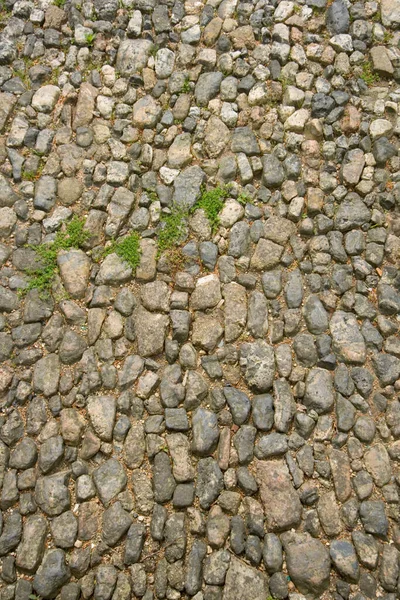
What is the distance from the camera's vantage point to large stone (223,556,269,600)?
3.21m

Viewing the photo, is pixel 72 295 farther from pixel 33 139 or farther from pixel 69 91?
pixel 69 91

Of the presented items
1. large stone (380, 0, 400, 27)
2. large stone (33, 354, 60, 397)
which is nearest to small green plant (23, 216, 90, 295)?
large stone (33, 354, 60, 397)

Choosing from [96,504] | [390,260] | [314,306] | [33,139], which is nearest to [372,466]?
[314,306]

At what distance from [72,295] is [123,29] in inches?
112

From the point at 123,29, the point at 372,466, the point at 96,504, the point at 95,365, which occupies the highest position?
the point at 123,29

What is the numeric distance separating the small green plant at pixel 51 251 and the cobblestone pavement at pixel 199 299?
0.06 ft

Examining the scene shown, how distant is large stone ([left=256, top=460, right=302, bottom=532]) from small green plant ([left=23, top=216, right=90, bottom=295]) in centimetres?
218

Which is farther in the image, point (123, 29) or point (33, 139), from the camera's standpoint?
point (123, 29)

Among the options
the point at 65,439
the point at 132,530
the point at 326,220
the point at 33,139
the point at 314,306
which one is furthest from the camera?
the point at 33,139

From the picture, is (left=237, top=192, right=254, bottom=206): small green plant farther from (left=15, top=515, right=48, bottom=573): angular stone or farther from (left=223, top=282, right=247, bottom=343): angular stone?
(left=15, top=515, right=48, bottom=573): angular stone

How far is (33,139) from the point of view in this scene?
188 inches

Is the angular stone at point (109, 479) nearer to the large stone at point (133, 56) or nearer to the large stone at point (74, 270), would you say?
the large stone at point (74, 270)

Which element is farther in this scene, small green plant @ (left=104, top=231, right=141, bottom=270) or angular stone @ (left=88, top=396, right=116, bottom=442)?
small green plant @ (left=104, top=231, right=141, bottom=270)

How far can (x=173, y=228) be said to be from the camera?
429cm
